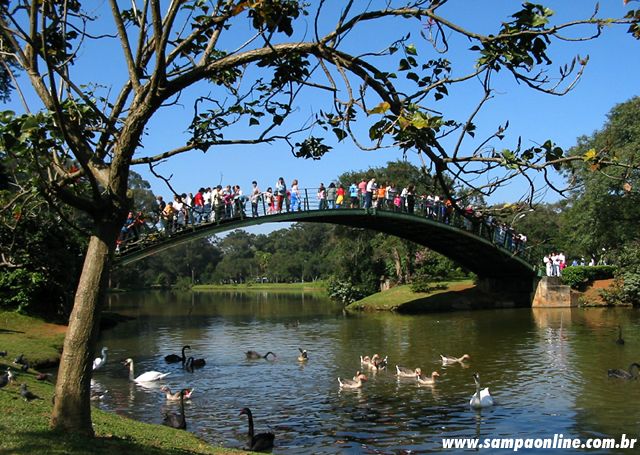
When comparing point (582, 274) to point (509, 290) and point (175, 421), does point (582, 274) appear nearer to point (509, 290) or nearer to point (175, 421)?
point (509, 290)

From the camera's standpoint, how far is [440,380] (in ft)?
58.9

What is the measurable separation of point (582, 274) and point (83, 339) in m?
40.9

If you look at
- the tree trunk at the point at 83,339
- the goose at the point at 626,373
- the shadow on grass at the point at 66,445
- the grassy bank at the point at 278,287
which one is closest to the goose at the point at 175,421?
the shadow on grass at the point at 66,445

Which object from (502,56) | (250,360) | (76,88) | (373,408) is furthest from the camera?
(250,360)

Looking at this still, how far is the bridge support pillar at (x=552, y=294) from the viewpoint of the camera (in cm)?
4188

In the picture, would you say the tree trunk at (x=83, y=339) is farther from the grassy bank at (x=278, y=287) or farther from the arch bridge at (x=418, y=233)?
the grassy bank at (x=278, y=287)

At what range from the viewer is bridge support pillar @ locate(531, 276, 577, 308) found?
41.9 m

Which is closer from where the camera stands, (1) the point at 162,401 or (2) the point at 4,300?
(1) the point at 162,401

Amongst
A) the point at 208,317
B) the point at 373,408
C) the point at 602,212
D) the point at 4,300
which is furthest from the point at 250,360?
the point at 602,212

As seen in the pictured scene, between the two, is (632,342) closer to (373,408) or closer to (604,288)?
(373,408)

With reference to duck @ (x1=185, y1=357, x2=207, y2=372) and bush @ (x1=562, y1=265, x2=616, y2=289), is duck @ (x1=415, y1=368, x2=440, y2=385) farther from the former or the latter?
bush @ (x1=562, y1=265, x2=616, y2=289)

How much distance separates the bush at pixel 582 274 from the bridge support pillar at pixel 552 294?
0.83 metres

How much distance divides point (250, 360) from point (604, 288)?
2801cm

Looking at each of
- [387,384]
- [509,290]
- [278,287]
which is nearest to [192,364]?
[387,384]
